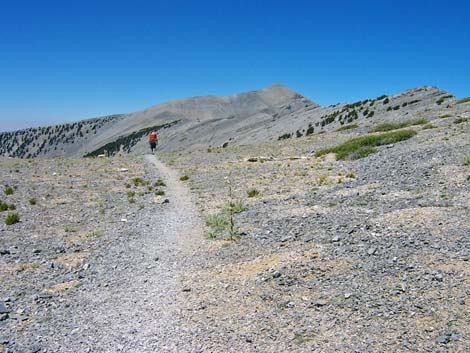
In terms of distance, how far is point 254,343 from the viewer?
24.5 feet

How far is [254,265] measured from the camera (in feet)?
36.4

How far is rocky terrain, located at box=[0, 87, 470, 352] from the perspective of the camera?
25.2ft

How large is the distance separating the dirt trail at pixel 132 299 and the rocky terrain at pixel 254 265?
0.04m

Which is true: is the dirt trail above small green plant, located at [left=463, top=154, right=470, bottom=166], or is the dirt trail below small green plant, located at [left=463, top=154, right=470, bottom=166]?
below

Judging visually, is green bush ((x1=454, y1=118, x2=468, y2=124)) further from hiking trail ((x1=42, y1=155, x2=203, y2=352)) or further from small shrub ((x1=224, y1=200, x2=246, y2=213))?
hiking trail ((x1=42, y1=155, x2=203, y2=352))

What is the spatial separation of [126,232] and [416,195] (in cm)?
1111

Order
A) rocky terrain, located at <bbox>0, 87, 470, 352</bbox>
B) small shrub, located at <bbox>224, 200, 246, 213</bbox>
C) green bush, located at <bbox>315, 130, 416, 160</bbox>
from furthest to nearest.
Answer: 1. green bush, located at <bbox>315, 130, 416, 160</bbox>
2. small shrub, located at <bbox>224, 200, 246, 213</bbox>
3. rocky terrain, located at <bbox>0, 87, 470, 352</bbox>

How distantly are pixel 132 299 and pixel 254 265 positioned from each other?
3320 millimetres

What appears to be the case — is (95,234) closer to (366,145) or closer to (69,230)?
(69,230)

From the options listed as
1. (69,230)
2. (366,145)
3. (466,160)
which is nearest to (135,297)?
(69,230)

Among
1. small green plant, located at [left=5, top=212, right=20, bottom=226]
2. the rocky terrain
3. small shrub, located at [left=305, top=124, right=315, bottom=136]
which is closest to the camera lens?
the rocky terrain

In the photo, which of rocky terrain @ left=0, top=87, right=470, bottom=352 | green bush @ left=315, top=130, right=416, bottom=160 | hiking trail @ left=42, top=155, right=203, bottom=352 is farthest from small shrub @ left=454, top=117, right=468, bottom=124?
hiking trail @ left=42, top=155, right=203, bottom=352

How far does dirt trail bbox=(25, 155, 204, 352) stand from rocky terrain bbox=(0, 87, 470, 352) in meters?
0.04

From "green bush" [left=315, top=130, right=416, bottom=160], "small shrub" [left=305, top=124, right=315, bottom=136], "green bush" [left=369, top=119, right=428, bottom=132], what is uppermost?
"small shrub" [left=305, top=124, right=315, bottom=136]
